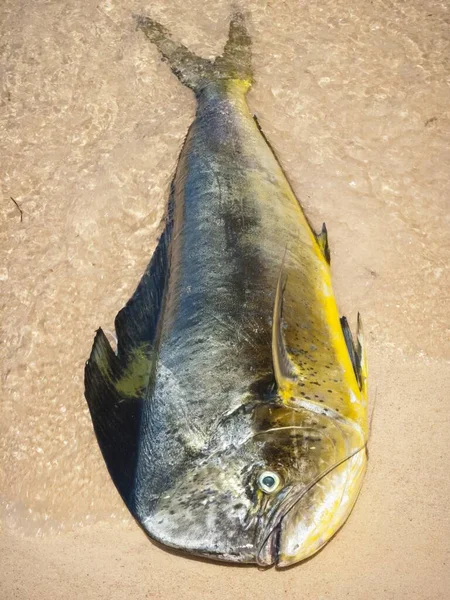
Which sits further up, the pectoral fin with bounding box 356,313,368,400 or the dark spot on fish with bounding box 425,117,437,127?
the dark spot on fish with bounding box 425,117,437,127

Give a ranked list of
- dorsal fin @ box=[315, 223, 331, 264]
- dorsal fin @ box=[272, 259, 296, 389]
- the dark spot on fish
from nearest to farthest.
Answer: dorsal fin @ box=[272, 259, 296, 389]
dorsal fin @ box=[315, 223, 331, 264]
the dark spot on fish

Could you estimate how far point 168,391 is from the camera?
9.01 feet

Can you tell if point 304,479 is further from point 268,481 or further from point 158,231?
point 158,231

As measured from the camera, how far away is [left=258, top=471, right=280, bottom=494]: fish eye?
2320mm

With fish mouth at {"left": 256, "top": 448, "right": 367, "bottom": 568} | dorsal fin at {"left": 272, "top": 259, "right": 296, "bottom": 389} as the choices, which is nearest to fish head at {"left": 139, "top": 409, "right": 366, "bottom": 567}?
fish mouth at {"left": 256, "top": 448, "right": 367, "bottom": 568}

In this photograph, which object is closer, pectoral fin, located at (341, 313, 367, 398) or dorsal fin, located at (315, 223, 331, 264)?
pectoral fin, located at (341, 313, 367, 398)

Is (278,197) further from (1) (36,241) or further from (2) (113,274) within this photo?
(1) (36,241)

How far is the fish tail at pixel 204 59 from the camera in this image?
4512mm

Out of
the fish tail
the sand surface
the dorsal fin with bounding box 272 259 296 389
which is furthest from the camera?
the fish tail

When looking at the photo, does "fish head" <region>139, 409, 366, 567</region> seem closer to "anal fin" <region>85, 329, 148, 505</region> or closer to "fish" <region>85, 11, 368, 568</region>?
"fish" <region>85, 11, 368, 568</region>

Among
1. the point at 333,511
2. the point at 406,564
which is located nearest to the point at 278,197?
the point at 333,511

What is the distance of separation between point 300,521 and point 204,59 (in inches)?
150

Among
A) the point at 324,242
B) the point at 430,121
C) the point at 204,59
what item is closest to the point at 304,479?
the point at 324,242

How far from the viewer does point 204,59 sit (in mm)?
4695
